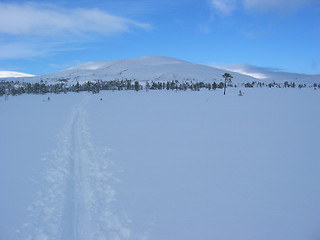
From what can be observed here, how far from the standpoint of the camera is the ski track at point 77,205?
18.3 ft

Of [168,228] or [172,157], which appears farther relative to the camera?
[172,157]

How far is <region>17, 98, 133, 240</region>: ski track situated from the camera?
5586 millimetres

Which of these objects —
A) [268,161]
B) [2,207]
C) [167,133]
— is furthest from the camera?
[167,133]

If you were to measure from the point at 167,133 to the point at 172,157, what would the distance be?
504 centimetres

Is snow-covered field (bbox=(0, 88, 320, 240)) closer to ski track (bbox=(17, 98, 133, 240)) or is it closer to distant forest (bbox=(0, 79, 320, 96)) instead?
ski track (bbox=(17, 98, 133, 240))

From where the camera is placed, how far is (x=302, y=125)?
55.9 feet

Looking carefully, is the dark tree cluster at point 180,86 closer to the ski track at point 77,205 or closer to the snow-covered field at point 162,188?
the snow-covered field at point 162,188

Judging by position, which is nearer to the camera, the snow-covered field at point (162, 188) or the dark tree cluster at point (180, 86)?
the snow-covered field at point (162, 188)

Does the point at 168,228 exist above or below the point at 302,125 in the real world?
below

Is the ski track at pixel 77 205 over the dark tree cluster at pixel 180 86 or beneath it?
beneath

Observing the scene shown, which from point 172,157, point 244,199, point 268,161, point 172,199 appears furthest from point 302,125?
point 172,199

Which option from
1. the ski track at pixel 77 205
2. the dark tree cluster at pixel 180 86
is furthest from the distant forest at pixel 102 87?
the ski track at pixel 77 205

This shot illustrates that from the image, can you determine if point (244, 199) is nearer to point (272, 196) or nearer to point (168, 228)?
point (272, 196)

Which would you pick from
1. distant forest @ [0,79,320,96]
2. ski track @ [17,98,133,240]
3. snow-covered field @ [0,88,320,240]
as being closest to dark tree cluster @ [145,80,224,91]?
distant forest @ [0,79,320,96]
